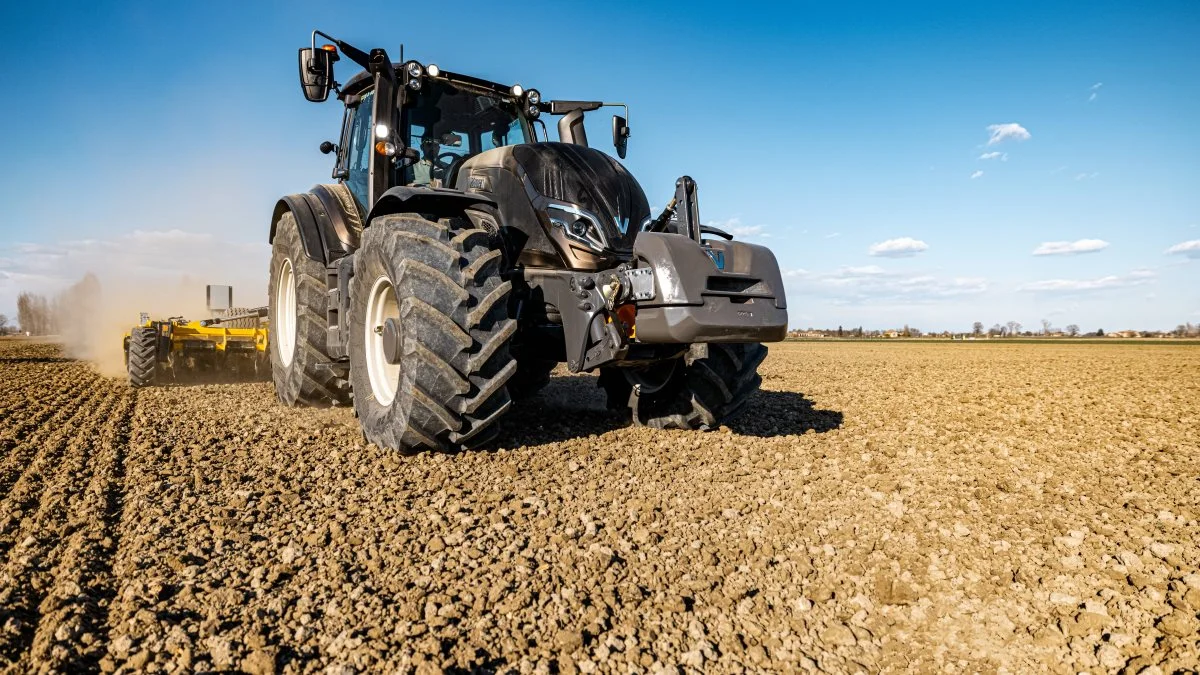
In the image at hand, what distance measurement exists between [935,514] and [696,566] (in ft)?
4.67

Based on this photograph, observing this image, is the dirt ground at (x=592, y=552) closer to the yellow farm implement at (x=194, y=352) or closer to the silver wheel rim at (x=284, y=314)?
the silver wheel rim at (x=284, y=314)

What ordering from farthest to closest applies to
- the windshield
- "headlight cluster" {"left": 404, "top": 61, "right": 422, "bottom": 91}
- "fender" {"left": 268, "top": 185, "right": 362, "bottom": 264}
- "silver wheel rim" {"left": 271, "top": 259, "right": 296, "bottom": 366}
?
"silver wheel rim" {"left": 271, "top": 259, "right": 296, "bottom": 366}, "fender" {"left": 268, "top": 185, "right": 362, "bottom": 264}, the windshield, "headlight cluster" {"left": 404, "top": 61, "right": 422, "bottom": 91}

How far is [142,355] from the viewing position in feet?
25.8

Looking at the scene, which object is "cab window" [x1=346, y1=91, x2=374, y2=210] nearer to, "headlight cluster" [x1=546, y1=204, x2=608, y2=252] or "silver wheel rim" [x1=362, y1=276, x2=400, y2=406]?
"silver wheel rim" [x1=362, y1=276, x2=400, y2=406]

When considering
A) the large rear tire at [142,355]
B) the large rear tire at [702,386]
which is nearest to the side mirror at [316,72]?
the large rear tire at [702,386]

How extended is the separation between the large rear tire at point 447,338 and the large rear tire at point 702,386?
1329 mm

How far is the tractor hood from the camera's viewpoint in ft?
14.2

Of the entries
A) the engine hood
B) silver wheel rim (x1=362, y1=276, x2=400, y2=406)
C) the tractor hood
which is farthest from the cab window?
the engine hood

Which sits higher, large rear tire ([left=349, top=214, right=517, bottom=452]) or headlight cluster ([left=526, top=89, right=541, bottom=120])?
headlight cluster ([left=526, top=89, right=541, bottom=120])

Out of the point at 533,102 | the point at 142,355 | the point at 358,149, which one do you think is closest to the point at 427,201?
the point at 533,102

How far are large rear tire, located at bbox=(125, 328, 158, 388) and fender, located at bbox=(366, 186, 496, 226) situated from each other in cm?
466

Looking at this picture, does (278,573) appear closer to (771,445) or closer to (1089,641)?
(1089,641)

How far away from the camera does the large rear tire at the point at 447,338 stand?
3.73 metres

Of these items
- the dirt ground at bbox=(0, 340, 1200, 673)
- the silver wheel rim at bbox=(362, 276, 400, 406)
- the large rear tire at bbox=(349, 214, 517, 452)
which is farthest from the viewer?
the silver wheel rim at bbox=(362, 276, 400, 406)
